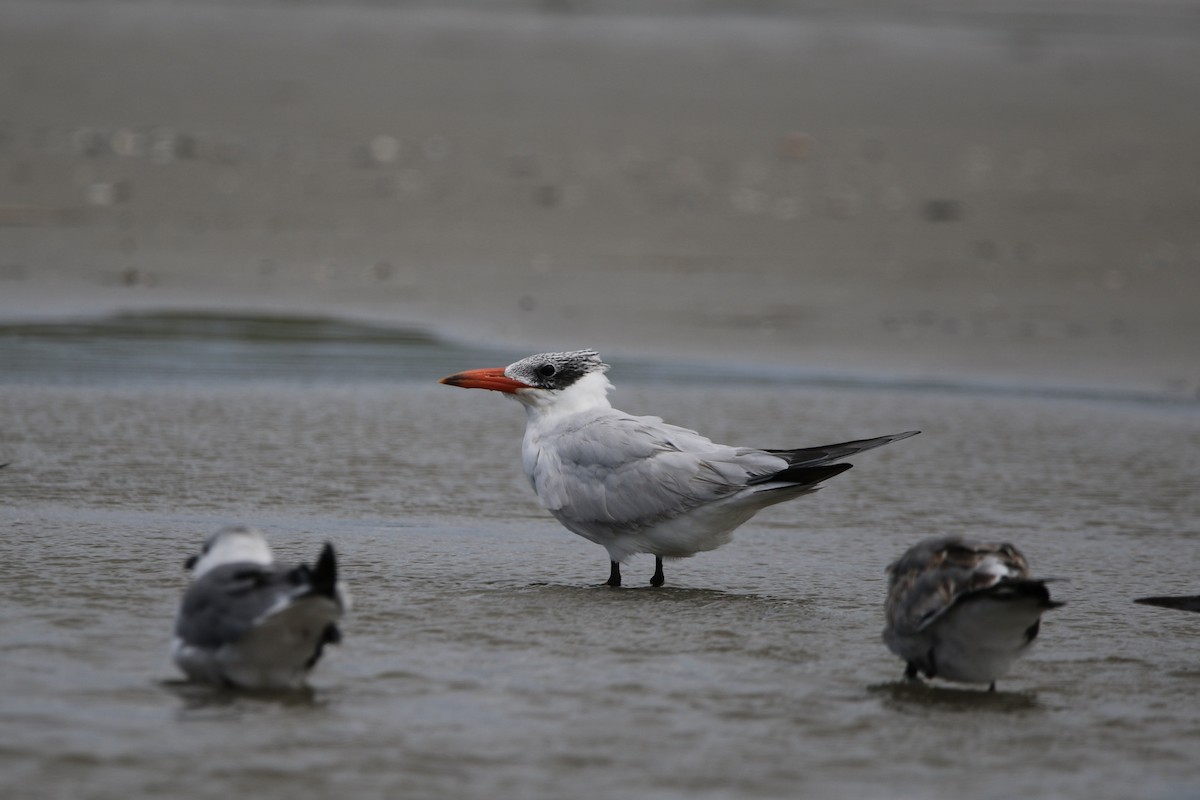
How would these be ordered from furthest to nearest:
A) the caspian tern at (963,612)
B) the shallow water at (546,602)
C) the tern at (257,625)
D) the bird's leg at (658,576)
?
the bird's leg at (658,576), the caspian tern at (963,612), the tern at (257,625), the shallow water at (546,602)

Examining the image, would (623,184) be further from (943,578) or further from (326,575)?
(326,575)

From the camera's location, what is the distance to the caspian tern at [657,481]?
5.59 m

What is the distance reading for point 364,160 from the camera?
14.2m

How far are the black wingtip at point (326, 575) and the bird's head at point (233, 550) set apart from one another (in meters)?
0.48

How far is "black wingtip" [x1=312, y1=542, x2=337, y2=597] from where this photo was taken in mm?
3805

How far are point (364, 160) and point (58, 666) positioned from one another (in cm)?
1032

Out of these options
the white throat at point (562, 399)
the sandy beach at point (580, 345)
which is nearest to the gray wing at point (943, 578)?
the sandy beach at point (580, 345)

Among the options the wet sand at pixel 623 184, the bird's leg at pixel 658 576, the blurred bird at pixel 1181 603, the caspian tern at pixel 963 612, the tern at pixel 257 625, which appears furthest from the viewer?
the wet sand at pixel 623 184

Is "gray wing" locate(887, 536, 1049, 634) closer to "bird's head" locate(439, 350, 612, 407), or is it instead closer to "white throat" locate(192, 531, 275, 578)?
"white throat" locate(192, 531, 275, 578)

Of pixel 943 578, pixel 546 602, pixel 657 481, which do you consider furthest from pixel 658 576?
pixel 943 578

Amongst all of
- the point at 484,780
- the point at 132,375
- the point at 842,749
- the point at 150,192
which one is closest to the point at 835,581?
the point at 842,749

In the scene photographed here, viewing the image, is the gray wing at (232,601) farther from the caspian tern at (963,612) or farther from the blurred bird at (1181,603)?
the blurred bird at (1181,603)

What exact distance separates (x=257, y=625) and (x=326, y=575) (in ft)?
0.89

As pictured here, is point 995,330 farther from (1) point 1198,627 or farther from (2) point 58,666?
(2) point 58,666
